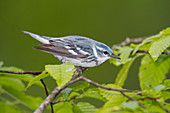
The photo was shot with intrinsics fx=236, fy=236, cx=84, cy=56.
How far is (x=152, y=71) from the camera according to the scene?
81.4 inches

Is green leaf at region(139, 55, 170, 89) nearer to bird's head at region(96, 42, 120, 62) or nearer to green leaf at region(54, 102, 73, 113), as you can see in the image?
bird's head at region(96, 42, 120, 62)

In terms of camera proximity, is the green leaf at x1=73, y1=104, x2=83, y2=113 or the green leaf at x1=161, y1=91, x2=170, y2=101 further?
the green leaf at x1=73, y1=104, x2=83, y2=113

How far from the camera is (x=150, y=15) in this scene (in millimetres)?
5902

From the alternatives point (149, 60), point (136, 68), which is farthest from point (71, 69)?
point (136, 68)

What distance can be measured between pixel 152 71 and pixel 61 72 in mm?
1168

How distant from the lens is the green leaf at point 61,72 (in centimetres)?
108

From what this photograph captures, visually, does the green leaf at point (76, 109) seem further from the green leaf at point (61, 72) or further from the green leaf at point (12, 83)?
the green leaf at point (12, 83)

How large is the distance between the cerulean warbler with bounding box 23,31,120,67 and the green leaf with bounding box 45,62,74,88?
0.59 metres

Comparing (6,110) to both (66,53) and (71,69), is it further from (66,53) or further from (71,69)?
(71,69)

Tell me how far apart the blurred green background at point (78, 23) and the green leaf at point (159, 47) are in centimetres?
372

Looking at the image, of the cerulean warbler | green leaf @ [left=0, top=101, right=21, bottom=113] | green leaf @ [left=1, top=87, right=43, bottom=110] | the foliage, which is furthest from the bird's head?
green leaf @ [left=0, top=101, right=21, bottom=113]

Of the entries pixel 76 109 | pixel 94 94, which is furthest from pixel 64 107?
pixel 94 94

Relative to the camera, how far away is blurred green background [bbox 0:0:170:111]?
541 centimetres

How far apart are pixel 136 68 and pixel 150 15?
1499 millimetres
